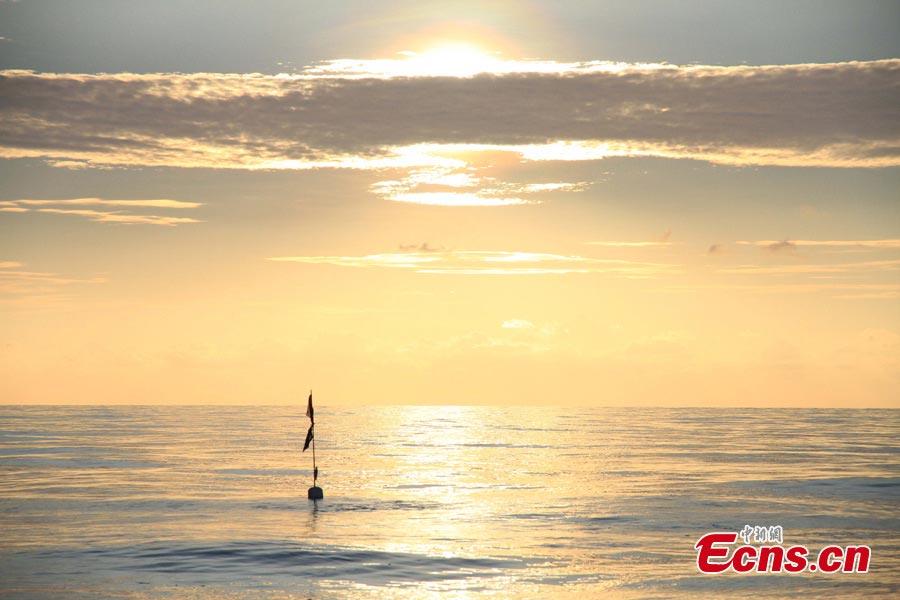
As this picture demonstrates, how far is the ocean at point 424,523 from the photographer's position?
35219mm

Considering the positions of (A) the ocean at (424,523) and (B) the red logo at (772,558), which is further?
(B) the red logo at (772,558)

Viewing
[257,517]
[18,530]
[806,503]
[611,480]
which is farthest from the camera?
[611,480]

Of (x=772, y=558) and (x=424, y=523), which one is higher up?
(x=424, y=523)

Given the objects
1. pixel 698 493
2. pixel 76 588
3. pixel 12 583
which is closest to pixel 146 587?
pixel 76 588

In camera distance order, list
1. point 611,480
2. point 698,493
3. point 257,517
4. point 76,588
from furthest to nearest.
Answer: point 611,480
point 698,493
point 257,517
point 76,588

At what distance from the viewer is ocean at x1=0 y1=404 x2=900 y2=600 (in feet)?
116

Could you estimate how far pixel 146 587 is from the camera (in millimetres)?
34062

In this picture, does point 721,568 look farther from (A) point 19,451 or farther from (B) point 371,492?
(A) point 19,451

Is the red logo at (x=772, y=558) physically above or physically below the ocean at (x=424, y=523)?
below

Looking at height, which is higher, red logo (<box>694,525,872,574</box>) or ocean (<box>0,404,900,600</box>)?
ocean (<box>0,404,900,600</box>)

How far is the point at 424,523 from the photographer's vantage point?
49.6 m

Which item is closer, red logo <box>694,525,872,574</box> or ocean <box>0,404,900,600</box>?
ocean <box>0,404,900,600</box>

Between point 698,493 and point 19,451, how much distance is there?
248ft

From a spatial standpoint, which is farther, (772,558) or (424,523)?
(424,523)
